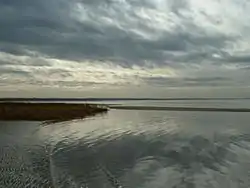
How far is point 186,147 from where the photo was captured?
2342 centimetres

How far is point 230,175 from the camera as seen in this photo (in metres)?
15.4

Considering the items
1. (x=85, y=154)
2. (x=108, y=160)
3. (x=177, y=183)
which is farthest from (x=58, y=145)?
(x=177, y=183)

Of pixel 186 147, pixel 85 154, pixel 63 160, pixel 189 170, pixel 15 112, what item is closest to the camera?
pixel 189 170

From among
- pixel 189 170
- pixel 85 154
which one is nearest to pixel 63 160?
pixel 85 154

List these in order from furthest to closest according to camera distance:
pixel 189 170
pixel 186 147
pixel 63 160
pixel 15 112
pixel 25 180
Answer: pixel 15 112, pixel 186 147, pixel 63 160, pixel 189 170, pixel 25 180

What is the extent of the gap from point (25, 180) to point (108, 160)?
19.2ft

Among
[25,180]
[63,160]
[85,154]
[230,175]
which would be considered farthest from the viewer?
[85,154]

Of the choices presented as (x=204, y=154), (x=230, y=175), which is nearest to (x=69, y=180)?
(x=230, y=175)

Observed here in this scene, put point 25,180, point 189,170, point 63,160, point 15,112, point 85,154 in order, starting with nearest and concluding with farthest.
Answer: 1. point 25,180
2. point 189,170
3. point 63,160
4. point 85,154
5. point 15,112

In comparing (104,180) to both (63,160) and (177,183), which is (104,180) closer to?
(177,183)

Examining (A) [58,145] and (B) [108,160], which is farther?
(A) [58,145]

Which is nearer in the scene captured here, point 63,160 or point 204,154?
point 63,160

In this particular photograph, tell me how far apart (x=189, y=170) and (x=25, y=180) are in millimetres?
7170

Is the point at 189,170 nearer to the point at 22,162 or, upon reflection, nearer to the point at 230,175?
the point at 230,175
